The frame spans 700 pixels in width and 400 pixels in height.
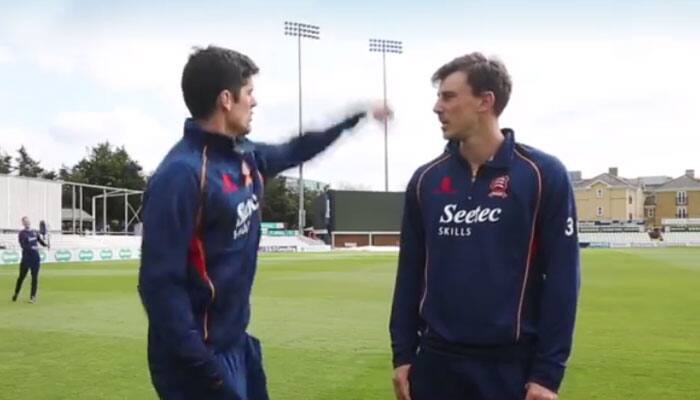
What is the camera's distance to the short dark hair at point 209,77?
10.5 feet

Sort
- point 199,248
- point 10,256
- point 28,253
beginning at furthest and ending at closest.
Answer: point 10,256
point 28,253
point 199,248

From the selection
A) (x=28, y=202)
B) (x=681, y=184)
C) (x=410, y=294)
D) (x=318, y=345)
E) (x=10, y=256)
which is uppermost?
(x=681, y=184)

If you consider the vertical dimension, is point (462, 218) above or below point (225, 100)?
below

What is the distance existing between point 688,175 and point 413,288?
124571 mm

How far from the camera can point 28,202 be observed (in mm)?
49406

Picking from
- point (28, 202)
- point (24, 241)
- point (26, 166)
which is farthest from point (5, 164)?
point (24, 241)

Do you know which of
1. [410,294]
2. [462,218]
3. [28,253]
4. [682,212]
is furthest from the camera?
[682,212]

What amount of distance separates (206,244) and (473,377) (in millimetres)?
1263

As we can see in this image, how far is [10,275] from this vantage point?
28.2 m

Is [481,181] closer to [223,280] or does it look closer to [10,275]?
[223,280]

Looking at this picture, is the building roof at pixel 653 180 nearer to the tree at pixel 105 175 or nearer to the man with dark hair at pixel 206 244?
the tree at pixel 105 175

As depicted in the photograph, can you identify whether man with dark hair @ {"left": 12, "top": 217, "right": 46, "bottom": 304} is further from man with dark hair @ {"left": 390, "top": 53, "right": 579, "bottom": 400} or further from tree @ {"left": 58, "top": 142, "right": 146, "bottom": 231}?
tree @ {"left": 58, "top": 142, "right": 146, "bottom": 231}

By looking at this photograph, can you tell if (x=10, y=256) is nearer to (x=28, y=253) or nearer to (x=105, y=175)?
(x=28, y=253)

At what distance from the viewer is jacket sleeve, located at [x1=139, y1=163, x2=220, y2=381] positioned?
2926 mm
